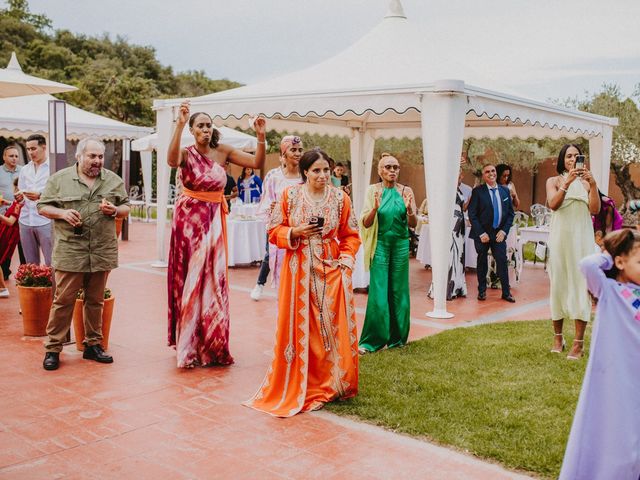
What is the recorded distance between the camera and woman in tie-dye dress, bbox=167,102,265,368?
5.79m

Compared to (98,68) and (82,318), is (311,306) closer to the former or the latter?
(82,318)

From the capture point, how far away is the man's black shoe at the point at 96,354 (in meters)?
6.05

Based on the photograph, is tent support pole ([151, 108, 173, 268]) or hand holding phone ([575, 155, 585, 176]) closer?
hand holding phone ([575, 155, 585, 176])

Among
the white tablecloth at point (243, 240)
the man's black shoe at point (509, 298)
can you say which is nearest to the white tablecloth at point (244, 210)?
the white tablecloth at point (243, 240)

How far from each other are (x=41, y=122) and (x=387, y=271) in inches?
401

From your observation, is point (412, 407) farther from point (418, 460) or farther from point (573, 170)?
point (573, 170)

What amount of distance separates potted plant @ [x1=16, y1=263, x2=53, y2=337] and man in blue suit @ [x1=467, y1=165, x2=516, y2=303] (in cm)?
569

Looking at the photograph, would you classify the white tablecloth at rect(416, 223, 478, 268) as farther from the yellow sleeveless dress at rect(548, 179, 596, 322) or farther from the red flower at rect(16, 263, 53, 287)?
the red flower at rect(16, 263, 53, 287)

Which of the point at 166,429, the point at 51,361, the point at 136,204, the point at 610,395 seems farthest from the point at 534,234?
the point at 136,204

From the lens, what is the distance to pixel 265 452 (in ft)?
13.6

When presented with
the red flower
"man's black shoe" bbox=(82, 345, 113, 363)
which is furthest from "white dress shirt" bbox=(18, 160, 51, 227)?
"man's black shoe" bbox=(82, 345, 113, 363)

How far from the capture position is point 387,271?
20.9ft

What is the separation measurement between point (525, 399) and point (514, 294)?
17.5 feet

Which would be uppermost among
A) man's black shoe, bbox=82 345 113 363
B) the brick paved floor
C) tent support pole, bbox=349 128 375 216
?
tent support pole, bbox=349 128 375 216
